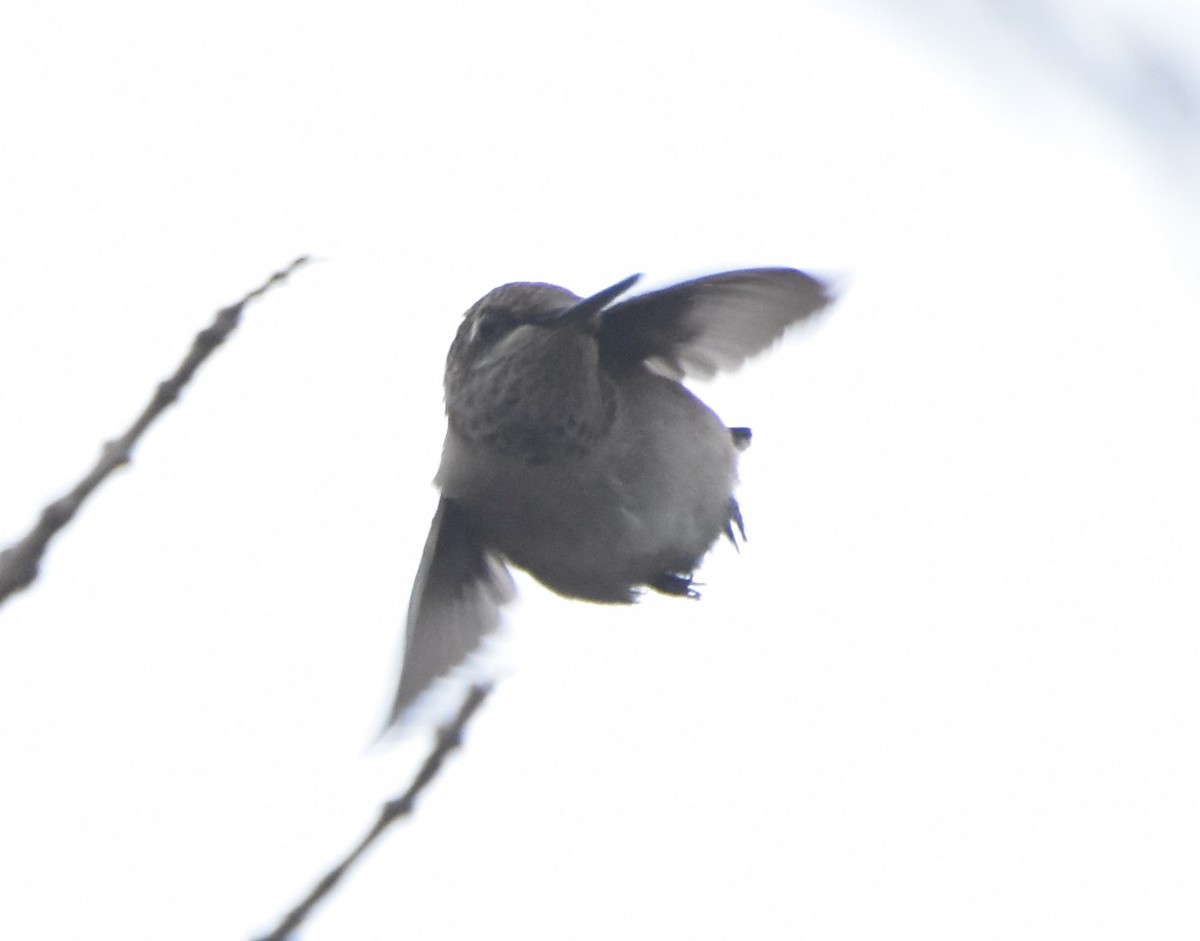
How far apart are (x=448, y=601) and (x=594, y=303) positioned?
91cm

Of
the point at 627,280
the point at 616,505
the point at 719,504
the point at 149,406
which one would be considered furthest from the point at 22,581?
the point at 719,504

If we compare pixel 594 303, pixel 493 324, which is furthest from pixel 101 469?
pixel 493 324

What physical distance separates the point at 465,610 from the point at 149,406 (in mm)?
2734

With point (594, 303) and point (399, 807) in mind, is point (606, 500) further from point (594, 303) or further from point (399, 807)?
point (399, 807)

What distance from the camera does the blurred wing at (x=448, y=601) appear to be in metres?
3.78

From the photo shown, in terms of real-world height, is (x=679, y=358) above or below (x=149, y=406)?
above

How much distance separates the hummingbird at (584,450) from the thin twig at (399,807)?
7.71 ft

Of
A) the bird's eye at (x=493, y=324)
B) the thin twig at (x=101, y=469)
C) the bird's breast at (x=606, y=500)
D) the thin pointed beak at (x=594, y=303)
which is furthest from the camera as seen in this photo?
the bird's eye at (x=493, y=324)

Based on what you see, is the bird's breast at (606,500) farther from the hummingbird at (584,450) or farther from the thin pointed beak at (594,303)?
the thin pointed beak at (594,303)

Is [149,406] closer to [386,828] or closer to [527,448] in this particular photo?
[386,828]

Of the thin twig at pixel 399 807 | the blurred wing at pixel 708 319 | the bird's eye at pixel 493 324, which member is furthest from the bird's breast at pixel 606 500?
the thin twig at pixel 399 807

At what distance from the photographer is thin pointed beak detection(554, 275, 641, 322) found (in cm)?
371

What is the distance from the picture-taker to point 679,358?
453 centimetres

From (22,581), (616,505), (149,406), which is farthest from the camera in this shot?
(616,505)
